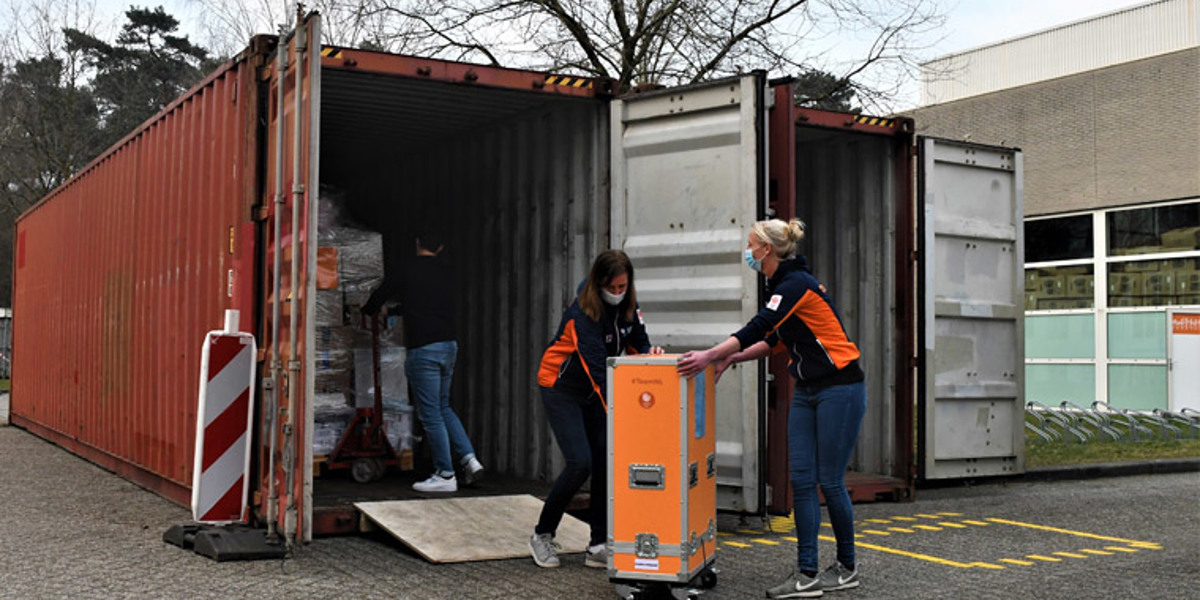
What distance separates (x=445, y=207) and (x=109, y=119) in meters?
23.7

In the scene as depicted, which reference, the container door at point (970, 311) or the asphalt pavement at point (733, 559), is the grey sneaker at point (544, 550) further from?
the container door at point (970, 311)

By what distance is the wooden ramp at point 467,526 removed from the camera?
22.9ft

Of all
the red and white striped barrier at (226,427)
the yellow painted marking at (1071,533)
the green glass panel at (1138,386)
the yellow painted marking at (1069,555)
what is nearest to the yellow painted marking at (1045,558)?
the yellow painted marking at (1069,555)

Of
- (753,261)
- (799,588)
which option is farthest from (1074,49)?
A: (799,588)

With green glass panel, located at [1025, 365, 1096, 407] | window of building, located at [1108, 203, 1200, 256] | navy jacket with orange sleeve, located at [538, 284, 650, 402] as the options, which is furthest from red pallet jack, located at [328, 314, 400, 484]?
window of building, located at [1108, 203, 1200, 256]

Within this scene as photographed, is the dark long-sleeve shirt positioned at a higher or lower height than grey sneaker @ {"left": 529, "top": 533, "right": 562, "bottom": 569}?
higher

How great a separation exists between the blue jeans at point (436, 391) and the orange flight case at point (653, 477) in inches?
129

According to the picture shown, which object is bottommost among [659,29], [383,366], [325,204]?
[383,366]

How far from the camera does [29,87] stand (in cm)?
2784

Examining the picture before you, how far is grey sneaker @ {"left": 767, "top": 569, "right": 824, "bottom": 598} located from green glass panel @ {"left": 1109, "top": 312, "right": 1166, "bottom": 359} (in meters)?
17.1

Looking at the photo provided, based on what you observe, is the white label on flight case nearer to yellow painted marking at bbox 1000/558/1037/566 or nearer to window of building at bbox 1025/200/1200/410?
yellow painted marking at bbox 1000/558/1037/566

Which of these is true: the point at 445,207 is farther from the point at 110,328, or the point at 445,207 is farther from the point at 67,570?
the point at 67,570

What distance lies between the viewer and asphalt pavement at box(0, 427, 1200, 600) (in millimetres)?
6141

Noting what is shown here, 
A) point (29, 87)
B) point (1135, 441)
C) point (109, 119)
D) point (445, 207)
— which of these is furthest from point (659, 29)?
point (109, 119)
